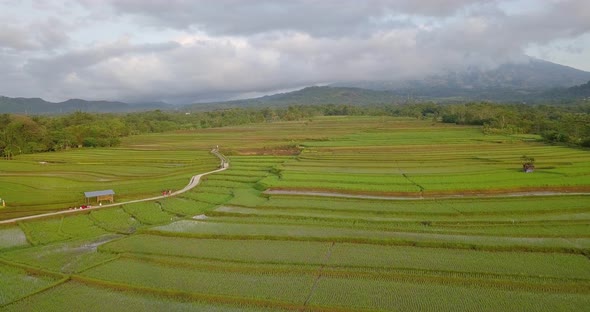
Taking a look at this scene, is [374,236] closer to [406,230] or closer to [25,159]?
[406,230]

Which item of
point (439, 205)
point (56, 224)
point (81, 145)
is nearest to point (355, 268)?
point (439, 205)

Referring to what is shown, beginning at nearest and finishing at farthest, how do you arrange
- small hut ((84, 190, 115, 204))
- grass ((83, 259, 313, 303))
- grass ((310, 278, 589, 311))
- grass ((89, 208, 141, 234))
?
1. grass ((310, 278, 589, 311))
2. grass ((83, 259, 313, 303))
3. grass ((89, 208, 141, 234))
4. small hut ((84, 190, 115, 204))

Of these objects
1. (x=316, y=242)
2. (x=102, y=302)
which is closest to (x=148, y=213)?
(x=102, y=302)

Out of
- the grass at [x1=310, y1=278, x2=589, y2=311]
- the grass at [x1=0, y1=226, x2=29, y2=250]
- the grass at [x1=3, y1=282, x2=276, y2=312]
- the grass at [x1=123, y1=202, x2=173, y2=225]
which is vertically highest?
the grass at [x1=123, y1=202, x2=173, y2=225]

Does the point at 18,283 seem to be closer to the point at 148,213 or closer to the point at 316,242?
the point at 148,213

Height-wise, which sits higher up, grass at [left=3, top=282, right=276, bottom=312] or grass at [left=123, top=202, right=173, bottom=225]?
grass at [left=123, top=202, right=173, bottom=225]

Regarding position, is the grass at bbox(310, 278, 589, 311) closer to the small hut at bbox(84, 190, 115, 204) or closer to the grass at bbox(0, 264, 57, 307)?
the grass at bbox(0, 264, 57, 307)

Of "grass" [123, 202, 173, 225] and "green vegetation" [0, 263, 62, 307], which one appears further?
"grass" [123, 202, 173, 225]

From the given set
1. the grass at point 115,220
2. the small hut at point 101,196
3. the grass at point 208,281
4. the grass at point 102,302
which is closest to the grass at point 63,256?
the grass at point 208,281

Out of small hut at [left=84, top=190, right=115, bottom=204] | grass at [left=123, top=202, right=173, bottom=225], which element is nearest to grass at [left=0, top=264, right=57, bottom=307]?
grass at [left=123, top=202, right=173, bottom=225]
